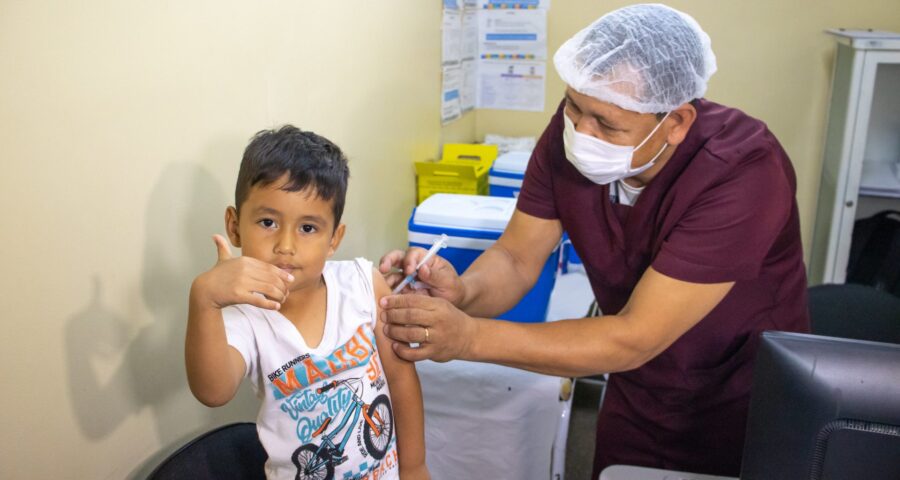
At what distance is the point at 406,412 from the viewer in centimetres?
121

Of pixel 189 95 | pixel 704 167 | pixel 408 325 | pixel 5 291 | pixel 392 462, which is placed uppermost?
pixel 189 95

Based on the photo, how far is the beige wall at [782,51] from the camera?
2900mm

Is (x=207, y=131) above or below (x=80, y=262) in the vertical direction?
above

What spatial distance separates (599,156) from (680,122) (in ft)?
0.55

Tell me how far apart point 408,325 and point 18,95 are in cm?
64

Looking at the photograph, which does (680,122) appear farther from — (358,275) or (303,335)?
(303,335)

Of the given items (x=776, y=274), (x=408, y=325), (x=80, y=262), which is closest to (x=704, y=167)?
(x=776, y=274)

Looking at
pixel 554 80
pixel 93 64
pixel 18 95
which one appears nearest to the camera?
pixel 18 95

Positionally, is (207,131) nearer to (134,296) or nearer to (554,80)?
(134,296)

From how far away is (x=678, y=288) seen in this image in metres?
1.17

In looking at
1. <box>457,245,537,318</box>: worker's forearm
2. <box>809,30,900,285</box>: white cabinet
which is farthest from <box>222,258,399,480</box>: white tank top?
<box>809,30,900,285</box>: white cabinet

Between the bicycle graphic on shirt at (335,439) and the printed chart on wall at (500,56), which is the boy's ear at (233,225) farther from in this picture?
the printed chart on wall at (500,56)

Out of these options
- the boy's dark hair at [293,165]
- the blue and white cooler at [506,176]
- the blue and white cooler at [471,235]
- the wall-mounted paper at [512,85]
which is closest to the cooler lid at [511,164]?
the blue and white cooler at [506,176]

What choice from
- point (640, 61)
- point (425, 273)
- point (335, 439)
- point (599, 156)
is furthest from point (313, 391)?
point (640, 61)
